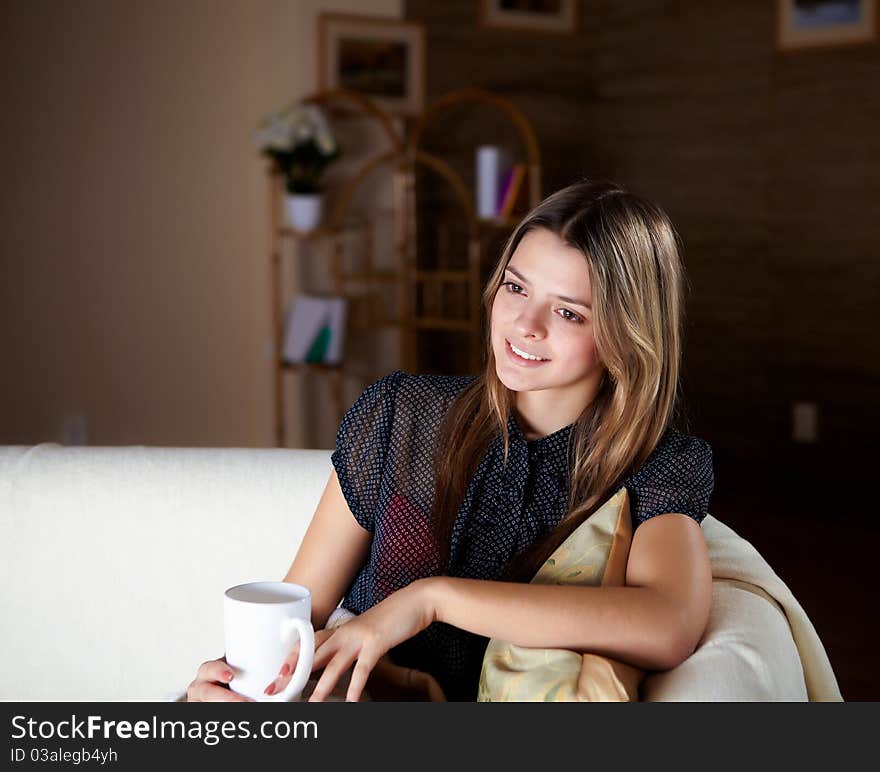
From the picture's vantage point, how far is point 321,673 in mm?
1131

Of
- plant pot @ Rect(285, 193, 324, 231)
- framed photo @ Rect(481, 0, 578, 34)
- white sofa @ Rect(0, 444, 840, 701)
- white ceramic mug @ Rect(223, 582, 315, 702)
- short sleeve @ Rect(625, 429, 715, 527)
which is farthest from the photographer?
framed photo @ Rect(481, 0, 578, 34)

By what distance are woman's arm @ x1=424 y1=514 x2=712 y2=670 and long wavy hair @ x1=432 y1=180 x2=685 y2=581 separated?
0.68 ft

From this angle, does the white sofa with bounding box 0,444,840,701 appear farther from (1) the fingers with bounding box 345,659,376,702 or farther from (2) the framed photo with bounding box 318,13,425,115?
(2) the framed photo with bounding box 318,13,425,115

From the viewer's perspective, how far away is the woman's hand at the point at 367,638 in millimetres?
1067

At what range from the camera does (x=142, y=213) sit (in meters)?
4.10

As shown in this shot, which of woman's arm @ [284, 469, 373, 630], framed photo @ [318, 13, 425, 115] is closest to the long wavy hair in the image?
woman's arm @ [284, 469, 373, 630]

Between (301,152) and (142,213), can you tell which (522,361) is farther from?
(142,213)

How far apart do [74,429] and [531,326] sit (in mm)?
3132

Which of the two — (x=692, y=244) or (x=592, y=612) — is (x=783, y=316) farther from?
(x=592, y=612)

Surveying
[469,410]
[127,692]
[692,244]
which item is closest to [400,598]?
[469,410]

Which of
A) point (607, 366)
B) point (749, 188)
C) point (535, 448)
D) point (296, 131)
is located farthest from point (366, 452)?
point (749, 188)

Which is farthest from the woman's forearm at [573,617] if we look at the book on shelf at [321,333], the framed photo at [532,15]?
the framed photo at [532,15]

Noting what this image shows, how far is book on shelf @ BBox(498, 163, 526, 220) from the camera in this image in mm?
4066

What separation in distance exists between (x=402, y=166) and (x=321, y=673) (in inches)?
126
